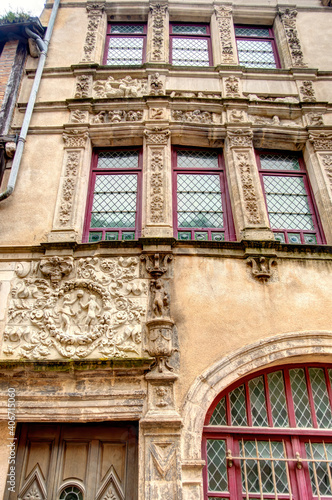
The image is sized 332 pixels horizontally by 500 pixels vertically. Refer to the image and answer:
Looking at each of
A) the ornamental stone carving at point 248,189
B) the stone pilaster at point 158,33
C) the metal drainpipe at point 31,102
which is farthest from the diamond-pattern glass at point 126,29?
the ornamental stone carving at point 248,189

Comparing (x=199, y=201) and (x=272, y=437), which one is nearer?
(x=272, y=437)

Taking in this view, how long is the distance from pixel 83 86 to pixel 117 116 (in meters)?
1.00

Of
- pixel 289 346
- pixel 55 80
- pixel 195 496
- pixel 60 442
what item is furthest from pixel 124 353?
pixel 55 80

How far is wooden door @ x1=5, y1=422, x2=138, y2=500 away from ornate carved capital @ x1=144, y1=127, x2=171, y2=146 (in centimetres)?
408

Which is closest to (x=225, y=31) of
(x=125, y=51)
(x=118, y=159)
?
(x=125, y=51)

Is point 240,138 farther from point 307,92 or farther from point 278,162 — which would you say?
point 307,92

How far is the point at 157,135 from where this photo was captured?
21.0ft

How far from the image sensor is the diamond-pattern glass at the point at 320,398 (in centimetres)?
461

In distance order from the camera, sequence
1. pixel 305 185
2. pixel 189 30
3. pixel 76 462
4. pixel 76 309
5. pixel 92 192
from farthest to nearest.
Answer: pixel 189 30 < pixel 305 185 < pixel 92 192 < pixel 76 309 < pixel 76 462

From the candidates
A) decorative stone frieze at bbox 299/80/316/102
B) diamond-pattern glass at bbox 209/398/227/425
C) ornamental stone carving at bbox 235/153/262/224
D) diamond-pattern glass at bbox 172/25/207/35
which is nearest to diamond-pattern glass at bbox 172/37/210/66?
diamond-pattern glass at bbox 172/25/207/35

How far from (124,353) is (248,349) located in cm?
141

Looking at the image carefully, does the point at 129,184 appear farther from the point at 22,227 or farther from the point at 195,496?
the point at 195,496

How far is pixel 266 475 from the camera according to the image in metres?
4.29

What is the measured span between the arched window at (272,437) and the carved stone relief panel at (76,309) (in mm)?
1295
